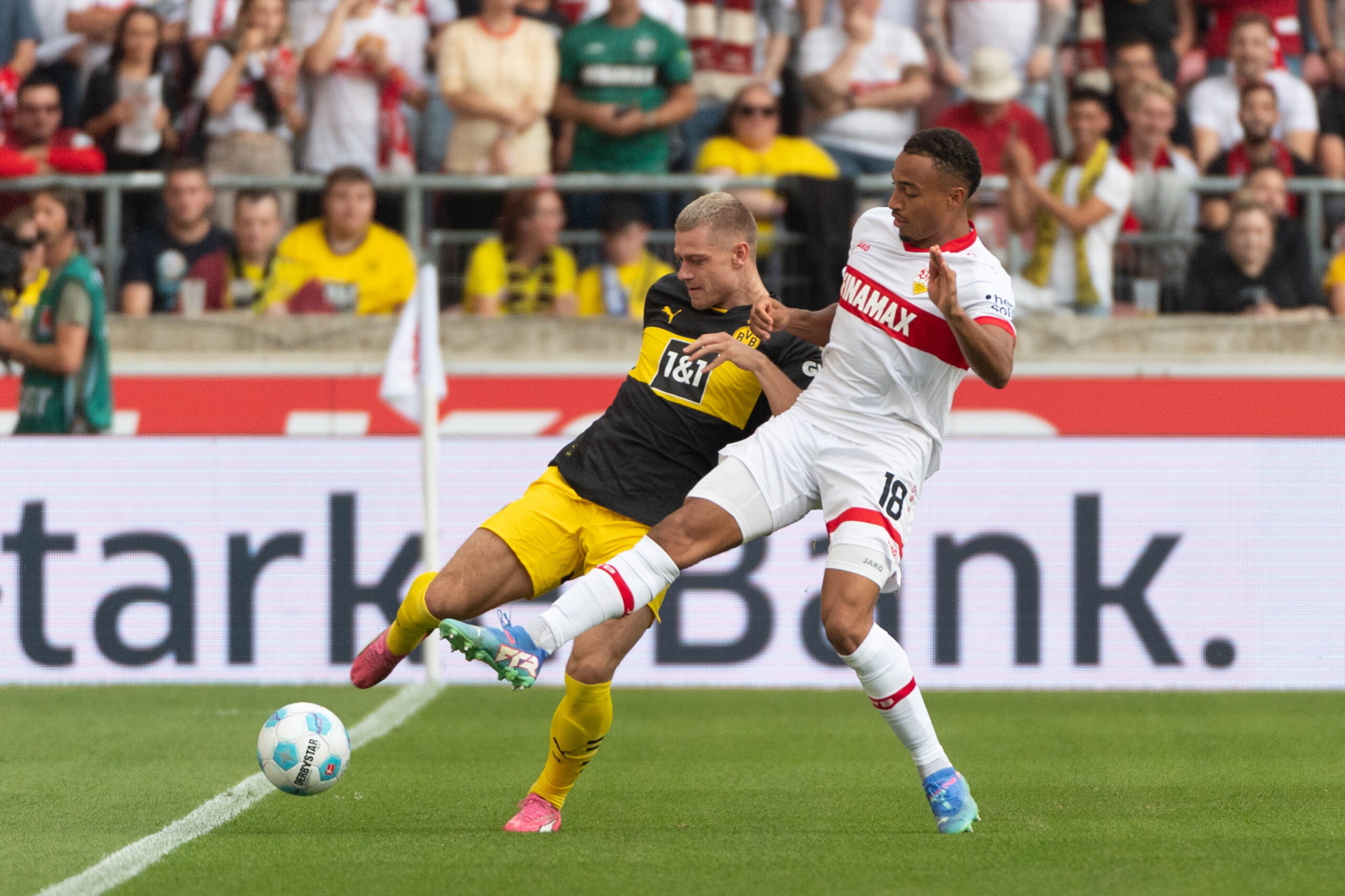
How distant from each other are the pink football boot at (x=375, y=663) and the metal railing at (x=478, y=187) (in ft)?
21.2

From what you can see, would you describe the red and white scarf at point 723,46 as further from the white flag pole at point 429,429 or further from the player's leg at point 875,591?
the player's leg at point 875,591

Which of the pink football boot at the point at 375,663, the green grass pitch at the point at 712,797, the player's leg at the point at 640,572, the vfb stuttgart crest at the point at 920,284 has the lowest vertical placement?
the green grass pitch at the point at 712,797

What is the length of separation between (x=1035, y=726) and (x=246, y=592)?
450 centimetres

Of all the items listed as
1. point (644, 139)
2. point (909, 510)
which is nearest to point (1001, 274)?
point (909, 510)

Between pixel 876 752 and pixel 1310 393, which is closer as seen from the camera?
pixel 876 752

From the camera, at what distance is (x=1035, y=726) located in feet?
Answer: 29.0

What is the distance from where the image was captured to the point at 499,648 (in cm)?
520

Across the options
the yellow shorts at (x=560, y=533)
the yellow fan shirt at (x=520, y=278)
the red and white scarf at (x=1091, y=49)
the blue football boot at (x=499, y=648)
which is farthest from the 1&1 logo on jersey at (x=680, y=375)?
the red and white scarf at (x=1091, y=49)

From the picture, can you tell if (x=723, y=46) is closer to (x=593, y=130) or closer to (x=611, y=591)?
(x=593, y=130)

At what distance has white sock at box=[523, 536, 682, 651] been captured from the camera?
5.40 metres

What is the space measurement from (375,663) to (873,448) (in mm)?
1701

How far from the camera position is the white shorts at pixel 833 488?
5684 mm

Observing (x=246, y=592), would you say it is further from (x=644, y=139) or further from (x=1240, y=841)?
(x=1240, y=841)

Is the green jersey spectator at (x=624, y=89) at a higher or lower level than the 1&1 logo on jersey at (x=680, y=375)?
higher
